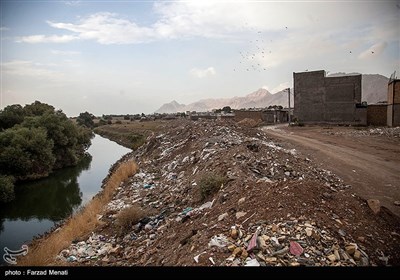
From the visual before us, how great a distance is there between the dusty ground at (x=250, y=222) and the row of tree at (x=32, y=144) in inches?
477

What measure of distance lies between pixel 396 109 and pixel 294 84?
9.26 m

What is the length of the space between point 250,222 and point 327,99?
22.5 metres

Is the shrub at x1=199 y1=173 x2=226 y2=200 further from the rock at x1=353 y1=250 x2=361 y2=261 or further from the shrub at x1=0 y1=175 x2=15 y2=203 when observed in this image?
the shrub at x1=0 y1=175 x2=15 y2=203

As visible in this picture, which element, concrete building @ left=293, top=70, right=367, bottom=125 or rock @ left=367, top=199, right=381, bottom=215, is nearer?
rock @ left=367, top=199, right=381, bottom=215

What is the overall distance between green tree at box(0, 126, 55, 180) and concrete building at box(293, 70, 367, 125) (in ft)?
66.0

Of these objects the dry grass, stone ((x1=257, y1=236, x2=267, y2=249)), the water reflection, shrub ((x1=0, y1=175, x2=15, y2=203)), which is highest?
stone ((x1=257, y1=236, x2=267, y2=249))

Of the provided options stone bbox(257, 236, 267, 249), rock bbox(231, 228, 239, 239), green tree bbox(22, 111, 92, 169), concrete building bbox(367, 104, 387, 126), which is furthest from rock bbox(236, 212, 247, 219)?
green tree bbox(22, 111, 92, 169)

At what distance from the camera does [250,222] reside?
3986 mm

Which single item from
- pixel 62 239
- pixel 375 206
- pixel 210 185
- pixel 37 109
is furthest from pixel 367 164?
pixel 37 109

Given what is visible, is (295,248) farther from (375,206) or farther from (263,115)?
(263,115)

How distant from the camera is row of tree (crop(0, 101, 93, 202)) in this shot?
687 inches

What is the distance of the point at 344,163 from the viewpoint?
770 centimetres
